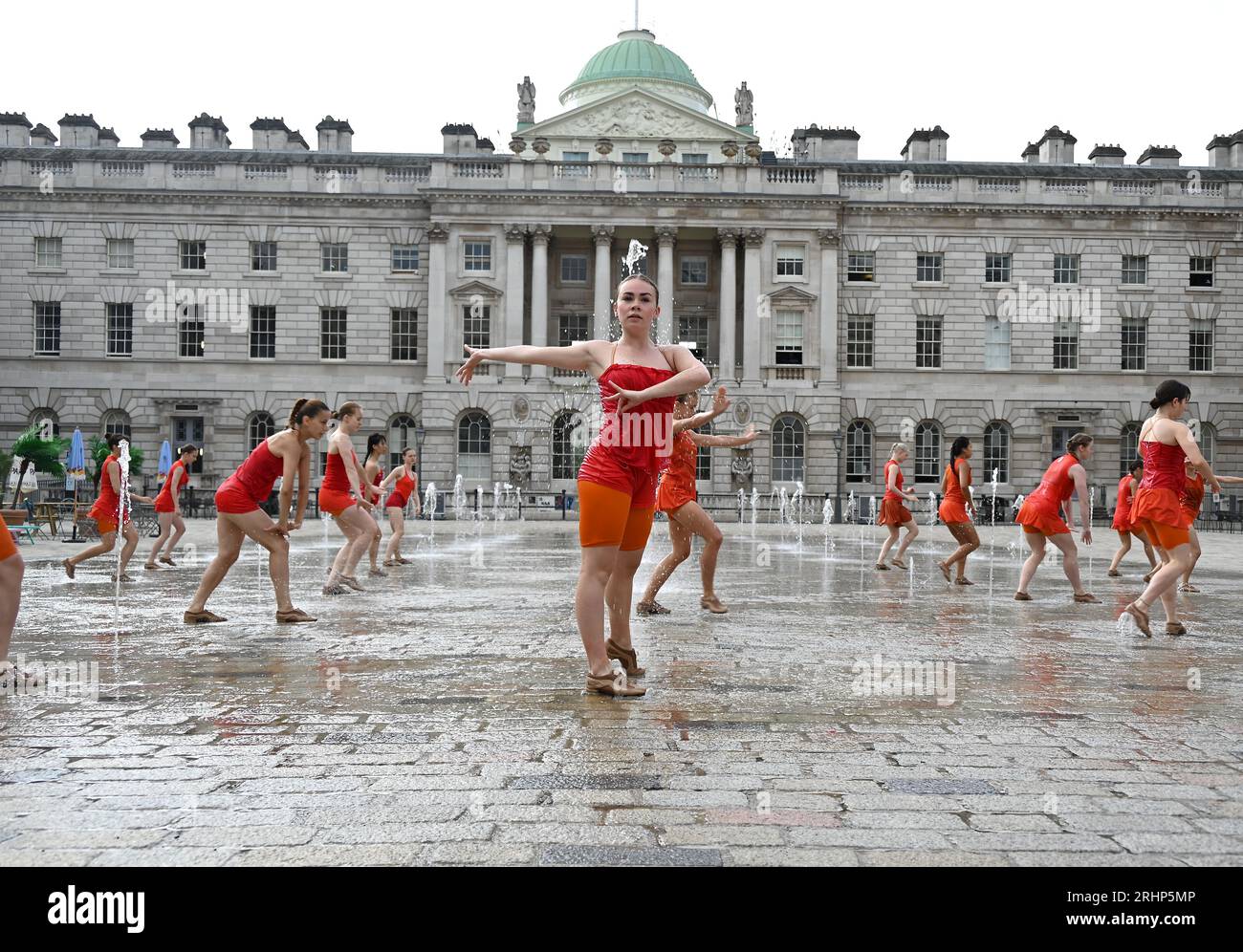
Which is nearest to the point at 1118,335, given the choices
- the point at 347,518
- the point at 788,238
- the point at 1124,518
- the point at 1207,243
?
the point at 1207,243

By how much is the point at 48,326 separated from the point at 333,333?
12159 mm

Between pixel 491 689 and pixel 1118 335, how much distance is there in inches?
1892

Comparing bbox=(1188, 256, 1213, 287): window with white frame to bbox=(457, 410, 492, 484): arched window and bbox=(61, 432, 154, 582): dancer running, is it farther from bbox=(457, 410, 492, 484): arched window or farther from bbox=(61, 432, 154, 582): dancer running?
bbox=(61, 432, 154, 582): dancer running

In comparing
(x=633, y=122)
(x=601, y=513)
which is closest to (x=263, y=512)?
(x=601, y=513)

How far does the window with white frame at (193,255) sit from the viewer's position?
47.6m

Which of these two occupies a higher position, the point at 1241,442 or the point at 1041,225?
the point at 1041,225

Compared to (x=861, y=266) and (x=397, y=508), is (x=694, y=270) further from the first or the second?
(x=397, y=508)

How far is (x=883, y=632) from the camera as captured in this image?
895cm

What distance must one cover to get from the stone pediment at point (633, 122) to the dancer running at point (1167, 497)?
1733 inches

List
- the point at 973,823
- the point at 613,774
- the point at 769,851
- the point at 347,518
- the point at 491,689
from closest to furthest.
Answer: the point at 769,851 → the point at 973,823 → the point at 613,774 → the point at 491,689 → the point at 347,518

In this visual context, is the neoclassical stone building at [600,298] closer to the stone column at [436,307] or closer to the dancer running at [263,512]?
the stone column at [436,307]

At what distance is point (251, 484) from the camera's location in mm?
9500

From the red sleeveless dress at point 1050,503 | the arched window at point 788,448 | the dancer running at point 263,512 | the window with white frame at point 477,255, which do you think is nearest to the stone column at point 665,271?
the arched window at point 788,448
